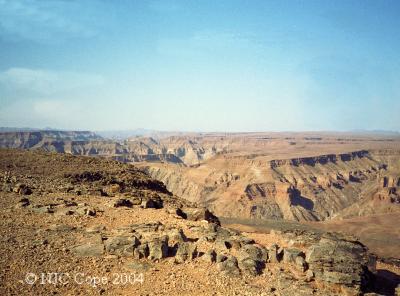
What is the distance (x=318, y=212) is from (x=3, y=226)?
395 ft

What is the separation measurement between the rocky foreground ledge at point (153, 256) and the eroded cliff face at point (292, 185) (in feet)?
324

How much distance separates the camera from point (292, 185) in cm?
13762

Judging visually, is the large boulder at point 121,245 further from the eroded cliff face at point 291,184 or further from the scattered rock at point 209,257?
the eroded cliff face at point 291,184

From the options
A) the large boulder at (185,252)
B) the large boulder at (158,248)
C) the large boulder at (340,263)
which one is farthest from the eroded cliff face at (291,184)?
the large boulder at (158,248)

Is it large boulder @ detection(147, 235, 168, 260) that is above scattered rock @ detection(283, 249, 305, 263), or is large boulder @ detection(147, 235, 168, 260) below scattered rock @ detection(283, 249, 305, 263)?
above

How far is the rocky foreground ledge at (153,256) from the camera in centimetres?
1248

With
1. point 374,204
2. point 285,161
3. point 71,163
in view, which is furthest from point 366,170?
point 71,163

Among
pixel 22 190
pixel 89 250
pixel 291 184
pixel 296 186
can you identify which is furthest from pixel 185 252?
pixel 296 186

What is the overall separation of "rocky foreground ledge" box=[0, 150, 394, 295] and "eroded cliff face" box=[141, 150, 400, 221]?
9864 centimetres

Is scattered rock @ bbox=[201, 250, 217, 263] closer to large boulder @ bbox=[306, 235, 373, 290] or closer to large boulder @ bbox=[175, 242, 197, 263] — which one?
large boulder @ bbox=[175, 242, 197, 263]

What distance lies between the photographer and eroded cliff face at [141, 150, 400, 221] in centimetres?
11788

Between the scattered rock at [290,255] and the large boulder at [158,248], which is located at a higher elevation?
the large boulder at [158,248]

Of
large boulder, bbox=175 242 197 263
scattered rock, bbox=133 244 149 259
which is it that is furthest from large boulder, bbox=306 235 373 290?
scattered rock, bbox=133 244 149 259

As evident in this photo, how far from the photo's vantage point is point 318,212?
407ft
